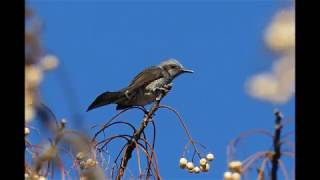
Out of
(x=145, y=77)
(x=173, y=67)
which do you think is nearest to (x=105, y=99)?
(x=145, y=77)

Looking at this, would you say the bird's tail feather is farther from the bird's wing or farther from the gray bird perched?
the bird's wing

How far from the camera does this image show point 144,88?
2.96 meters

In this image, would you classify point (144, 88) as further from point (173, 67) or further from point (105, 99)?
point (105, 99)

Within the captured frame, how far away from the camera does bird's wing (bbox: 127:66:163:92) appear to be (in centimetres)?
286

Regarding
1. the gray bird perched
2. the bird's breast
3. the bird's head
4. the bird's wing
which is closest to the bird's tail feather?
the gray bird perched

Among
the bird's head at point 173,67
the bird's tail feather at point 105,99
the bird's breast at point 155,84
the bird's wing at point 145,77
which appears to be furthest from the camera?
the bird's head at point 173,67

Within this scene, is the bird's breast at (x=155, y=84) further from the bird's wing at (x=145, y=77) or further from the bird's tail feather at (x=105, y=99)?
the bird's tail feather at (x=105, y=99)

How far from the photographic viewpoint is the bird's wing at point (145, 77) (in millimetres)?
2859

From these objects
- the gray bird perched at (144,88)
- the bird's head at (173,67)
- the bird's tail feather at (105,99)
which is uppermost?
the bird's head at (173,67)

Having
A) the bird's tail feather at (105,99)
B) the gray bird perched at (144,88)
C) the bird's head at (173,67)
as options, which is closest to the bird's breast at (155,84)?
the gray bird perched at (144,88)

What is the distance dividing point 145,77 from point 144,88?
0.40 ft
